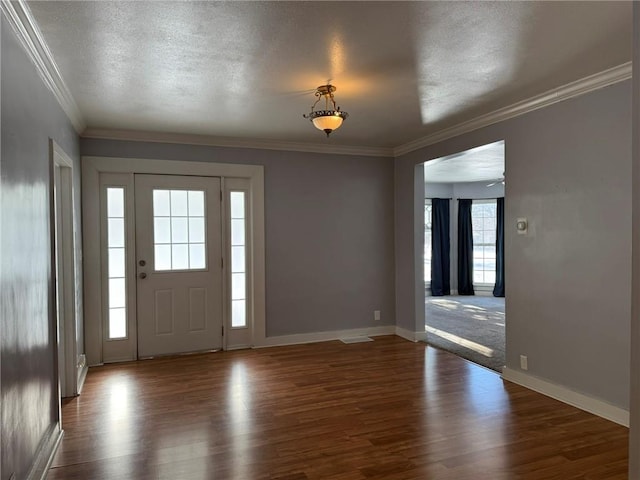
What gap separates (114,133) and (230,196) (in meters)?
1.38

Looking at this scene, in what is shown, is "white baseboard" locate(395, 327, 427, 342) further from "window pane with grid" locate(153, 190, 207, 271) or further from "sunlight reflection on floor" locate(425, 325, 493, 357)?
"window pane with grid" locate(153, 190, 207, 271)

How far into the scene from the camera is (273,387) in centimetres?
395

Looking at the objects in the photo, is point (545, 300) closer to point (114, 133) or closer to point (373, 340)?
point (373, 340)

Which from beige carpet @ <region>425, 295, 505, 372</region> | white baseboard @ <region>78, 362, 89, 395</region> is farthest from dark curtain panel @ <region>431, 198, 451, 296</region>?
white baseboard @ <region>78, 362, 89, 395</region>

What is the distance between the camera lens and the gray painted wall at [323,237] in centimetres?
539

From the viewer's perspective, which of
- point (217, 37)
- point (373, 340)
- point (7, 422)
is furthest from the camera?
point (373, 340)

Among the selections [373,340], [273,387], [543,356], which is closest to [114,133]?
[273,387]

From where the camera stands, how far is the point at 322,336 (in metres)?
5.64

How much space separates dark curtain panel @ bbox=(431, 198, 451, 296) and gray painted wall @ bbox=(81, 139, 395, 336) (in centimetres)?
406

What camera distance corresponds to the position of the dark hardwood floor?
2574mm

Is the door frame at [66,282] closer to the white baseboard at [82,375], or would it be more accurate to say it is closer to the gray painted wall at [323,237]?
the white baseboard at [82,375]

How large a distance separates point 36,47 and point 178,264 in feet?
9.55

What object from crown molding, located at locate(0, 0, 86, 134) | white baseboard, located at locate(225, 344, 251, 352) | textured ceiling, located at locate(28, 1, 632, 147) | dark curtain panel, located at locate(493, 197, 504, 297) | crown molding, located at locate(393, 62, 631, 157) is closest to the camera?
crown molding, located at locate(0, 0, 86, 134)

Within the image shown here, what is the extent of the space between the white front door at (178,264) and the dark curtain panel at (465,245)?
6.27 m
